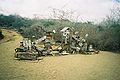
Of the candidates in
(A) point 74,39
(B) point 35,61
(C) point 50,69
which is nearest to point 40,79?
(C) point 50,69

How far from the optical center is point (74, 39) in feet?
57.2

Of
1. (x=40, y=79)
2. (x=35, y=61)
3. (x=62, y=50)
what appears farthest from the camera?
(x=62, y=50)

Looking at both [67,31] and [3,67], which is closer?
[3,67]

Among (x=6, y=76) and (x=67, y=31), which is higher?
(x=67, y=31)

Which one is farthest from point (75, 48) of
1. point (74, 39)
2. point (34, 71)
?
point (34, 71)

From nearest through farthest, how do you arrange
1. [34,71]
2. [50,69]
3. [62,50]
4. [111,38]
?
[34,71] → [50,69] → [62,50] → [111,38]

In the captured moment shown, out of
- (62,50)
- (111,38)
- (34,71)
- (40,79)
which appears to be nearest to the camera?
(40,79)

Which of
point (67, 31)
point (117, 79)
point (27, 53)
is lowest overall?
point (117, 79)

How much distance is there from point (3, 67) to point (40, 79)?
2.82m

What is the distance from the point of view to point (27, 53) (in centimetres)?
1354

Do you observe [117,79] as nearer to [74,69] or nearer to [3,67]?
[74,69]

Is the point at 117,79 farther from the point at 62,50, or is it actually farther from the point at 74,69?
the point at 62,50

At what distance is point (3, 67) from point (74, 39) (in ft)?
25.8

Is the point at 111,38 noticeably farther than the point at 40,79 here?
Yes
